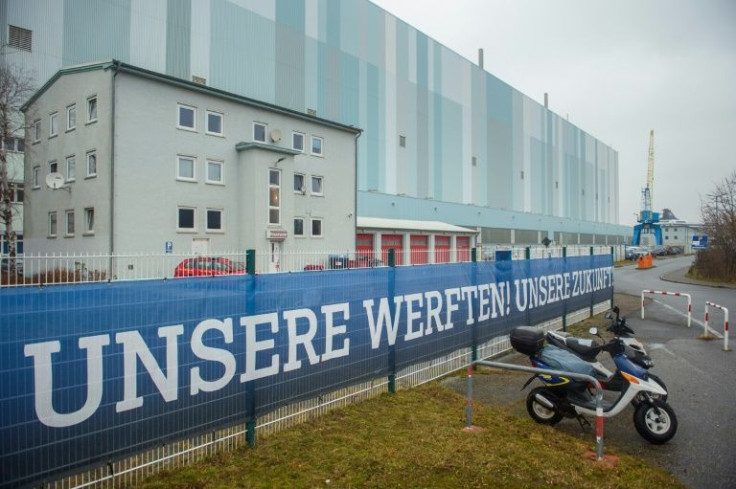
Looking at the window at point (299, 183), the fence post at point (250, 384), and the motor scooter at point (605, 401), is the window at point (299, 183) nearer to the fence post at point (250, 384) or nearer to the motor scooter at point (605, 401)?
the motor scooter at point (605, 401)

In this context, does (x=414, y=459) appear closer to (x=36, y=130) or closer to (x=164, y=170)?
(x=164, y=170)

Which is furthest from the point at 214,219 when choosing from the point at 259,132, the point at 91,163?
the point at 259,132

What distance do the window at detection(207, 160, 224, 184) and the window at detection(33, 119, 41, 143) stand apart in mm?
10320

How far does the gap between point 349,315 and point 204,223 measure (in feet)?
66.2

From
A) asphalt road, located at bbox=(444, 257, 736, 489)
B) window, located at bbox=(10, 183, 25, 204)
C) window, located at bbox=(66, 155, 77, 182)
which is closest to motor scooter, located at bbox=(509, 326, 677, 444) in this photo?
asphalt road, located at bbox=(444, 257, 736, 489)

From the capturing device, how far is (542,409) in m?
5.95

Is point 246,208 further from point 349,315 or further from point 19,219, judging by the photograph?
point 349,315

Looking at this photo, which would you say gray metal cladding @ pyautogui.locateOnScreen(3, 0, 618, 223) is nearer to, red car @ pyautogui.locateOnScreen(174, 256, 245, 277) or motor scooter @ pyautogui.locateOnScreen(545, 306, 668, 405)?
red car @ pyautogui.locateOnScreen(174, 256, 245, 277)

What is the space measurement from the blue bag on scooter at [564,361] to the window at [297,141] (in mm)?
25738

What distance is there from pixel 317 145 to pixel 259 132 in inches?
176

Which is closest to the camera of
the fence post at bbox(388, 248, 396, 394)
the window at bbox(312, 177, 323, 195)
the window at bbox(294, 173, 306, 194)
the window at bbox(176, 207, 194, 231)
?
the fence post at bbox(388, 248, 396, 394)

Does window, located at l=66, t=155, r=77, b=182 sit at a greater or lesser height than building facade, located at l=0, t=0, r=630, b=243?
lesser

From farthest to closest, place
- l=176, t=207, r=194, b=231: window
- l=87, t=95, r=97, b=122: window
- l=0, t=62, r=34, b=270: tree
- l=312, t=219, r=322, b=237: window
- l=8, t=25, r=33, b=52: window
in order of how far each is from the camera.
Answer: l=312, t=219, r=322, b=237: window < l=8, t=25, r=33, b=52: window < l=176, t=207, r=194, b=231: window < l=0, t=62, r=34, b=270: tree < l=87, t=95, r=97, b=122: window

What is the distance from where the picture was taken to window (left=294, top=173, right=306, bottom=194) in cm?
2968
